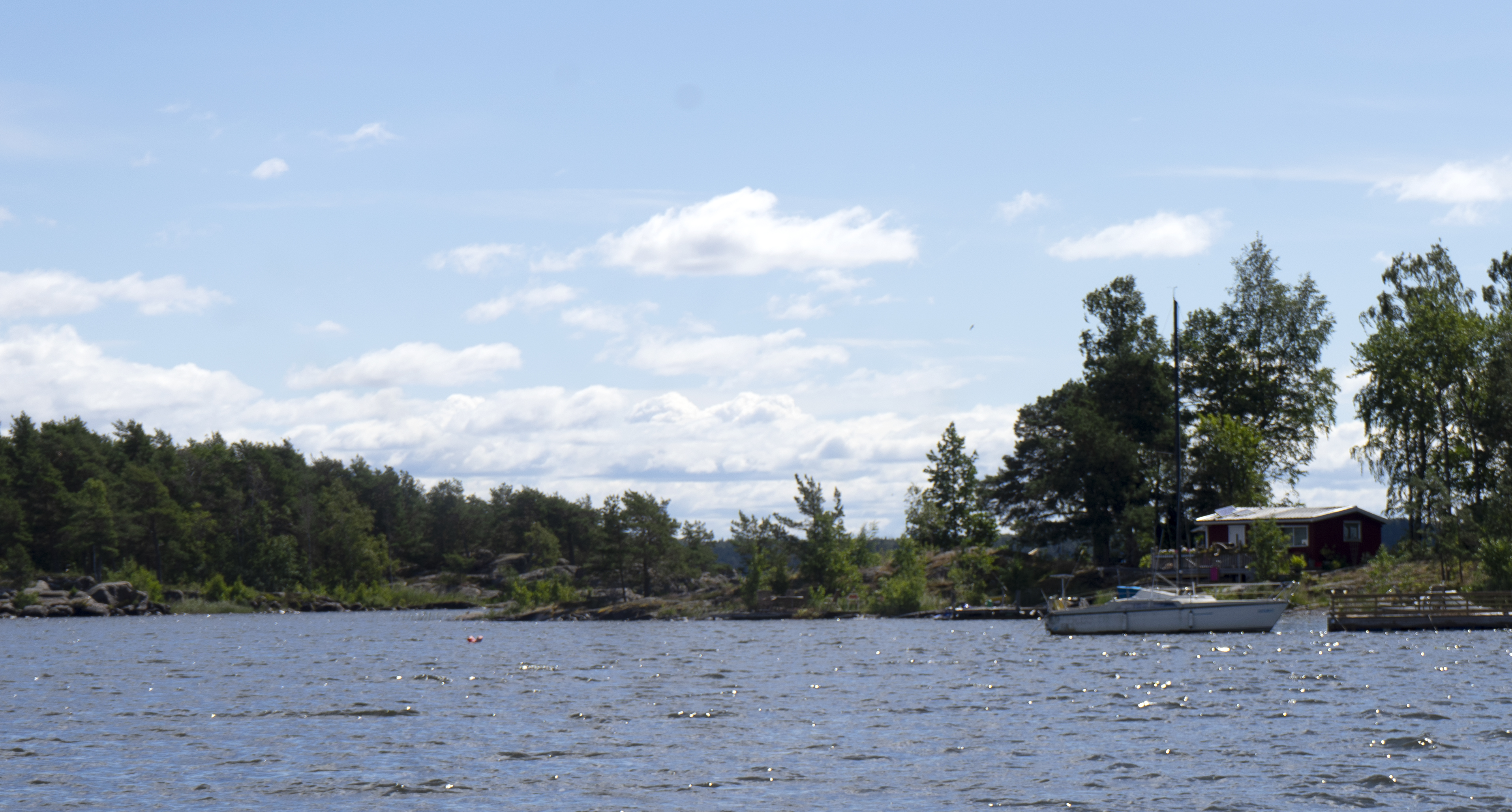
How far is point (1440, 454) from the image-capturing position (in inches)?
3418

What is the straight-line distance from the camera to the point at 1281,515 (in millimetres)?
86250

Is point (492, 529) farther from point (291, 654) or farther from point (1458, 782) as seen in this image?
point (1458, 782)

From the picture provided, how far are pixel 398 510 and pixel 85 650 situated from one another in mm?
106780

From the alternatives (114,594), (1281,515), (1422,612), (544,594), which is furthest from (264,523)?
(1422,612)

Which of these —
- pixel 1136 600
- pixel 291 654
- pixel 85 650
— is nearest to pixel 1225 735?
pixel 1136 600

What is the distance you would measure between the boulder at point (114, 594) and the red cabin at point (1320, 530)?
321 feet

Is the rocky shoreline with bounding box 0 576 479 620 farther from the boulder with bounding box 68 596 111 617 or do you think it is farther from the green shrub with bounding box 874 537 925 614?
the green shrub with bounding box 874 537 925 614

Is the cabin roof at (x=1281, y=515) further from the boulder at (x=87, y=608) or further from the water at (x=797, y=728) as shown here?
the boulder at (x=87, y=608)

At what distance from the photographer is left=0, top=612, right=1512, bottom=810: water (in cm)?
2116

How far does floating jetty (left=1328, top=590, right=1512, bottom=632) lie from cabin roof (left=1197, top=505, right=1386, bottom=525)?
863 inches

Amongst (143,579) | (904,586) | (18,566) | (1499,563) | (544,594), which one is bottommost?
(544,594)

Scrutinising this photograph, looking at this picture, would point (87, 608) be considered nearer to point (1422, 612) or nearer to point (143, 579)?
point (143, 579)

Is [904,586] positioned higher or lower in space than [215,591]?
higher

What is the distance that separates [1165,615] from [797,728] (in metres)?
35.3
